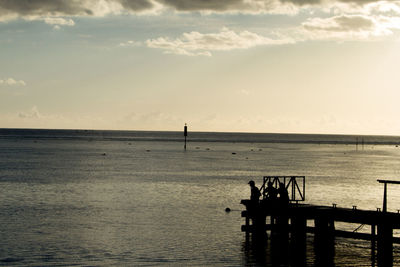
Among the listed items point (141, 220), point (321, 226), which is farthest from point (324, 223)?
point (141, 220)

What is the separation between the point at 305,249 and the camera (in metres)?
30.4

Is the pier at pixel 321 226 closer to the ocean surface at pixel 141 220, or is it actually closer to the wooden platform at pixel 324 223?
the wooden platform at pixel 324 223

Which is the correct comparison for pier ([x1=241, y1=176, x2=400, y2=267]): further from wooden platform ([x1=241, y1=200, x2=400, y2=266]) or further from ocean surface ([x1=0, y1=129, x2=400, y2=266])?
ocean surface ([x1=0, y1=129, x2=400, y2=266])

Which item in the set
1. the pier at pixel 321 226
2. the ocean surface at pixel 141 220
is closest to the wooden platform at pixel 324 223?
the pier at pixel 321 226

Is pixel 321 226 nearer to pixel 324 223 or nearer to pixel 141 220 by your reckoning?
pixel 324 223

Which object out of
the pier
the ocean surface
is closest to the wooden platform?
the pier

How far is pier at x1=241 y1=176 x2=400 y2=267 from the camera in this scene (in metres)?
27.4

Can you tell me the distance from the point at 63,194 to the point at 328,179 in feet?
115

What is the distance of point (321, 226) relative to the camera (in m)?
30.0

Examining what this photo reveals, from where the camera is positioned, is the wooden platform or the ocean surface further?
the ocean surface

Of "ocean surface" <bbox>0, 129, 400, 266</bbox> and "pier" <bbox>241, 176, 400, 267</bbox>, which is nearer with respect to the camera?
"pier" <bbox>241, 176, 400, 267</bbox>

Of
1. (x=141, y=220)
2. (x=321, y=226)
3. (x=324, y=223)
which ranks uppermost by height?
(x=324, y=223)

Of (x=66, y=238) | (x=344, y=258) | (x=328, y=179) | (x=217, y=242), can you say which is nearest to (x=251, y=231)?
(x=217, y=242)

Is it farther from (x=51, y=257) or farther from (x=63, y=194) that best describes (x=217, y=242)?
(x=63, y=194)
